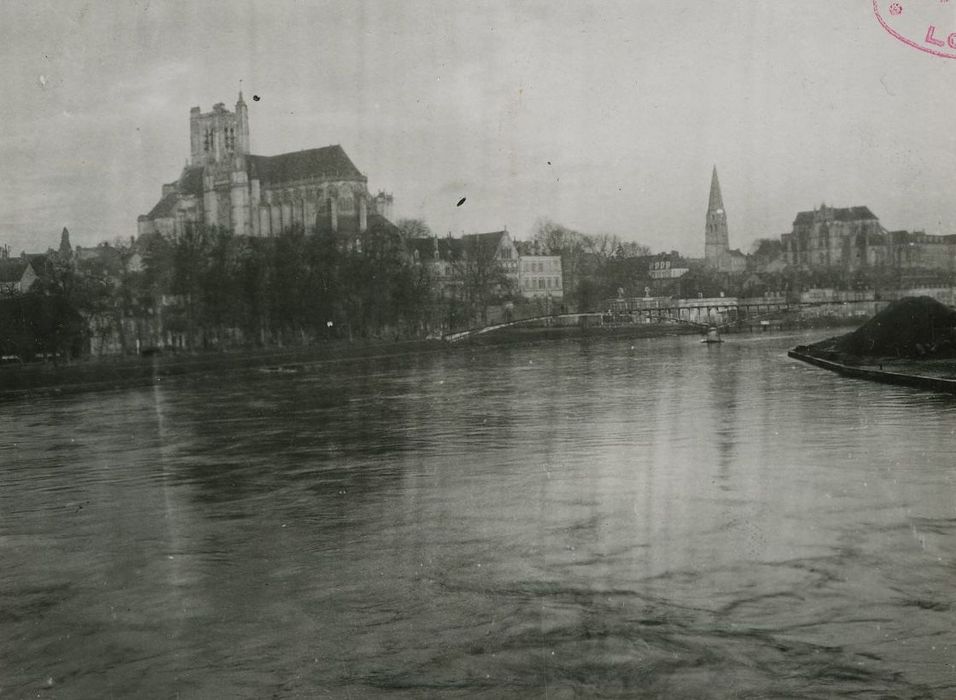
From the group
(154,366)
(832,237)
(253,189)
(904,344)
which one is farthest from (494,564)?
(832,237)

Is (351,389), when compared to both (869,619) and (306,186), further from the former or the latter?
(306,186)

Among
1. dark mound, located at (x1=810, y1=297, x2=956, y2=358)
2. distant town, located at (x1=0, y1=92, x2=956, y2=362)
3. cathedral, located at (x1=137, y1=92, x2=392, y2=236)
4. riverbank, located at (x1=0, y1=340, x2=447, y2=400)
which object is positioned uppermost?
cathedral, located at (x1=137, y1=92, x2=392, y2=236)

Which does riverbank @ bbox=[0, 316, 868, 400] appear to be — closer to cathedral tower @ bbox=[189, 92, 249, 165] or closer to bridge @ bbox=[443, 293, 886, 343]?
bridge @ bbox=[443, 293, 886, 343]

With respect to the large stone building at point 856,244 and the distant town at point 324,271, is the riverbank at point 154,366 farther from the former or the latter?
the large stone building at point 856,244

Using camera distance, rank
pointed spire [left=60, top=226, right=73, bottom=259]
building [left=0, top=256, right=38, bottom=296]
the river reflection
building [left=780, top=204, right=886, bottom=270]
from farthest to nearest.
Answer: building [left=780, top=204, right=886, bottom=270]
building [left=0, top=256, right=38, bottom=296]
pointed spire [left=60, top=226, right=73, bottom=259]
the river reflection

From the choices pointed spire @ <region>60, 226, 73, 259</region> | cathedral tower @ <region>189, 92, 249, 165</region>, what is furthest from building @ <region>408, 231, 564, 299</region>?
cathedral tower @ <region>189, 92, 249, 165</region>

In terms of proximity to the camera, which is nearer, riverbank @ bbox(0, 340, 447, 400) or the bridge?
riverbank @ bbox(0, 340, 447, 400)

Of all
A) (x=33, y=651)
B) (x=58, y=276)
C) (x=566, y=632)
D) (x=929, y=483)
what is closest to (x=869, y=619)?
(x=566, y=632)

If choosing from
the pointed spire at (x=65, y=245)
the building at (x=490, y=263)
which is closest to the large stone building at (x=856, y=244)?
the building at (x=490, y=263)
